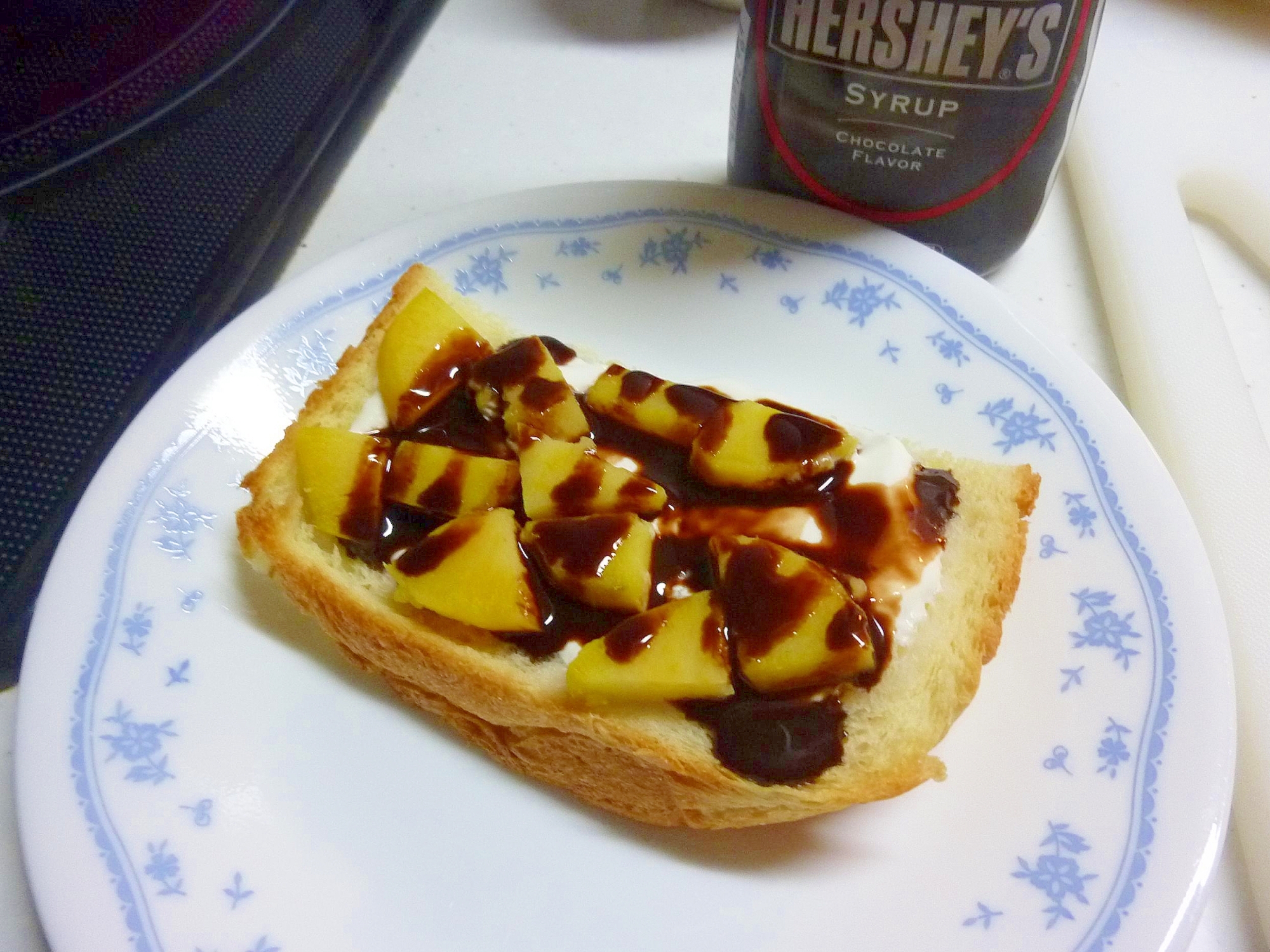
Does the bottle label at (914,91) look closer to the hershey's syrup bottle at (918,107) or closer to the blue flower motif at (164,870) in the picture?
the hershey's syrup bottle at (918,107)

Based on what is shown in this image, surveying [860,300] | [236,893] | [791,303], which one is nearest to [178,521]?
[236,893]

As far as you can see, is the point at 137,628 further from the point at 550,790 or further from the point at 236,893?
the point at 550,790

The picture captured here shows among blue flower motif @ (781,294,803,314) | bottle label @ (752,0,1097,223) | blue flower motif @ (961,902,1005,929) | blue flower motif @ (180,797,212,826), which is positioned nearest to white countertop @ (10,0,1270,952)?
bottle label @ (752,0,1097,223)

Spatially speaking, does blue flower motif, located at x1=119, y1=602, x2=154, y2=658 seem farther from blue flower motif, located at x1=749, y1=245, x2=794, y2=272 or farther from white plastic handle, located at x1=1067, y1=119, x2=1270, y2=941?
white plastic handle, located at x1=1067, y1=119, x2=1270, y2=941

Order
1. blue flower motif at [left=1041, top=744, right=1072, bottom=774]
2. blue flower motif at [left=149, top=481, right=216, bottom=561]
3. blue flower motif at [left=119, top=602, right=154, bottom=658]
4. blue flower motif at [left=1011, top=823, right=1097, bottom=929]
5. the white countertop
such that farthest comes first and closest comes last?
1. the white countertop
2. blue flower motif at [left=149, top=481, right=216, bottom=561]
3. blue flower motif at [left=119, top=602, right=154, bottom=658]
4. blue flower motif at [left=1041, top=744, right=1072, bottom=774]
5. blue flower motif at [left=1011, top=823, right=1097, bottom=929]

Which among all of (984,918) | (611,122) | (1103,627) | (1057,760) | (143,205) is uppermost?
(611,122)

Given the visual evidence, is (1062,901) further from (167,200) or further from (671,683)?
(167,200)
